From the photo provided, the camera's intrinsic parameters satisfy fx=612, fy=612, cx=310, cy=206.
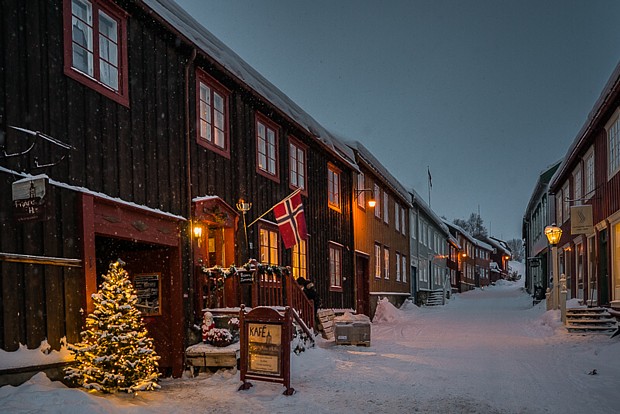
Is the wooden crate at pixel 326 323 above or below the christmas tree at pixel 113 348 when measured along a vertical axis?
below

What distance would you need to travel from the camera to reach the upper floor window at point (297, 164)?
15.8 metres

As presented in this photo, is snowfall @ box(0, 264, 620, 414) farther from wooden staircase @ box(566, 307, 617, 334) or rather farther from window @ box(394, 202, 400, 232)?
window @ box(394, 202, 400, 232)

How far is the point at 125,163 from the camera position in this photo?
888cm

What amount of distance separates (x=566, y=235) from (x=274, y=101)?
54.7ft

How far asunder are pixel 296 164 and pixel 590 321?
890cm

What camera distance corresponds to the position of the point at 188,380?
9516 millimetres

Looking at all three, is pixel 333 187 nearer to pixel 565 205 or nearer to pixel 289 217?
pixel 289 217

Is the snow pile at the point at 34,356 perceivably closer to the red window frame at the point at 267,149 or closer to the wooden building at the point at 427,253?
the red window frame at the point at 267,149

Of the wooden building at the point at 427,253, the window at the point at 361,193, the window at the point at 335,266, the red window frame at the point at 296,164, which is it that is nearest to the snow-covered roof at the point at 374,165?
the window at the point at 361,193

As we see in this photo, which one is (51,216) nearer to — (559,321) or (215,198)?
(215,198)

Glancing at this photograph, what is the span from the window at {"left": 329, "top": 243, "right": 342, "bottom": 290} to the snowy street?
4089 millimetres

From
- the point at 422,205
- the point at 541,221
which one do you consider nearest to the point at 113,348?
the point at 422,205

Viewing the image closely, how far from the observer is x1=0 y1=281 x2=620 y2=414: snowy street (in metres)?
7.25

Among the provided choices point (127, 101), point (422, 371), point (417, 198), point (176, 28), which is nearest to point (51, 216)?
point (127, 101)
